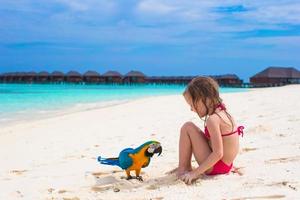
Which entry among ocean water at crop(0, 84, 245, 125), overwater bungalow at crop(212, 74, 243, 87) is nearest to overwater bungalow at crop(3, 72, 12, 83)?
overwater bungalow at crop(212, 74, 243, 87)

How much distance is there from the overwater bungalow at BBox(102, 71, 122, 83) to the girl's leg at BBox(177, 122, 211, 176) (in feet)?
227

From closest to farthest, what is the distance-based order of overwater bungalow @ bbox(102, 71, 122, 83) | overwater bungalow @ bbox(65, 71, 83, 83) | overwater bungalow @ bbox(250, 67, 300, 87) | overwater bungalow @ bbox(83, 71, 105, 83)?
1. overwater bungalow @ bbox(250, 67, 300, 87)
2. overwater bungalow @ bbox(102, 71, 122, 83)
3. overwater bungalow @ bbox(83, 71, 105, 83)
4. overwater bungalow @ bbox(65, 71, 83, 83)

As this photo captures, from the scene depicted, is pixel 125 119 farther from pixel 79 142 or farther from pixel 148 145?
pixel 148 145

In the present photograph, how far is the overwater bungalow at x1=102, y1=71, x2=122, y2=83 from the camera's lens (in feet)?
237

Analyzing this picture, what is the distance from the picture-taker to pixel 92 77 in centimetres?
7375

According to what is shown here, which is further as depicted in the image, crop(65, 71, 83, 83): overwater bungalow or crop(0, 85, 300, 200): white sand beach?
crop(65, 71, 83, 83): overwater bungalow

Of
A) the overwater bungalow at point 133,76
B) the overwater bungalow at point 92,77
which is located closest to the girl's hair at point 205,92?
the overwater bungalow at point 133,76

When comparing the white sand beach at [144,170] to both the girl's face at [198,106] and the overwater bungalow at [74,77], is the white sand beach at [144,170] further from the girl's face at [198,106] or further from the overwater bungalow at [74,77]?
the overwater bungalow at [74,77]

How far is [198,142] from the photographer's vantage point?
350 cm

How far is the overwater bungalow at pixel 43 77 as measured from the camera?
77.3 metres

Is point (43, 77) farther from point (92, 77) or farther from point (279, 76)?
point (279, 76)

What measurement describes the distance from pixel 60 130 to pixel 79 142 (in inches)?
63.5

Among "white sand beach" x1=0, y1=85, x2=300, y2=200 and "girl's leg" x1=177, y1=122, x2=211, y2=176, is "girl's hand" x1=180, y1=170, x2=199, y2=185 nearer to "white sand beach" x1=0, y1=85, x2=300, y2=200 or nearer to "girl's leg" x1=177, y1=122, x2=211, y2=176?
"white sand beach" x1=0, y1=85, x2=300, y2=200

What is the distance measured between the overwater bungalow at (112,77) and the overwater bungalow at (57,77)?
317 inches
